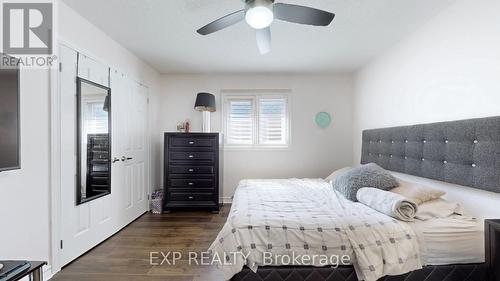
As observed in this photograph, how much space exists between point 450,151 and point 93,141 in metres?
3.32

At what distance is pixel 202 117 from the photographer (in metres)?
4.24

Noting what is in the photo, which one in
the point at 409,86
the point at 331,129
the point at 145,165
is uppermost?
the point at 409,86

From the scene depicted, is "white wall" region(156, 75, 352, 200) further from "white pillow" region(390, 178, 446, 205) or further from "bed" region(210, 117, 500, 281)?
"bed" region(210, 117, 500, 281)

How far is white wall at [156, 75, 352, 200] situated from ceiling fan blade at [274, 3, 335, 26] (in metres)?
2.41

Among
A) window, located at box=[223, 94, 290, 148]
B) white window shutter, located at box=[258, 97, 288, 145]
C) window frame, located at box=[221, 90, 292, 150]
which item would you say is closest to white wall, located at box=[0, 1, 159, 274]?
window frame, located at box=[221, 90, 292, 150]

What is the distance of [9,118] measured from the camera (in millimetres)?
1558

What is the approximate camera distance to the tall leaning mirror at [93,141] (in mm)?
2363

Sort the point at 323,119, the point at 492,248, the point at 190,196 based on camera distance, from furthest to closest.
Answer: the point at 323,119, the point at 190,196, the point at 492,248

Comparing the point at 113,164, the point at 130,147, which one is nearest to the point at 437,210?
the point at 113,164

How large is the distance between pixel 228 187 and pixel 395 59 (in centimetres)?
308

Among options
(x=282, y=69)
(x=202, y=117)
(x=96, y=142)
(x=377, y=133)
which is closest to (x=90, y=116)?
(x=96, y=142)

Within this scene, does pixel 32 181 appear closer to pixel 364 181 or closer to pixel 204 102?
pixel 204 102

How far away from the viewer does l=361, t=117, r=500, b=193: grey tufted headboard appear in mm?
1648

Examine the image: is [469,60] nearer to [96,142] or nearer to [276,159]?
[276,159]
